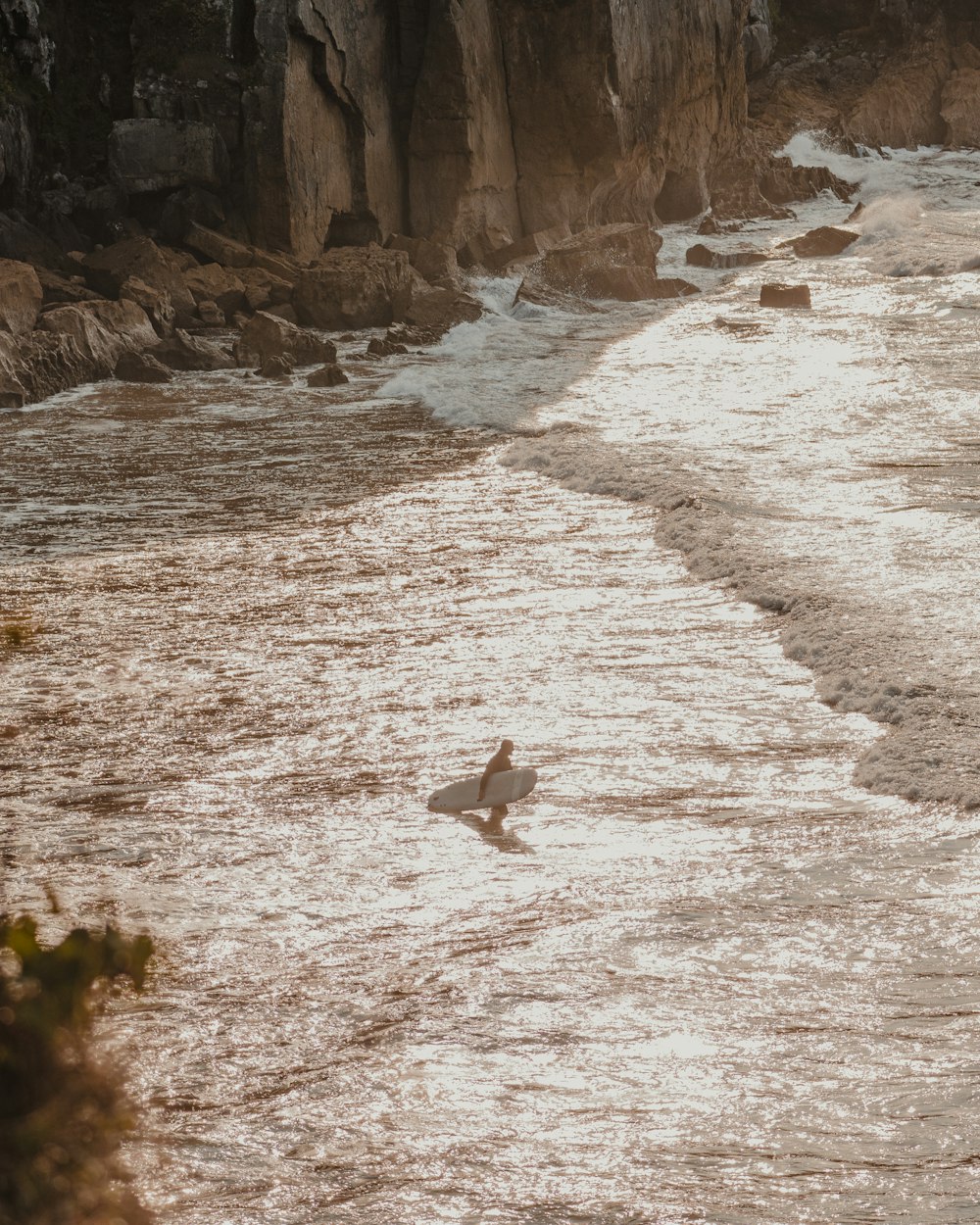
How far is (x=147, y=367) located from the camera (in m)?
16.5

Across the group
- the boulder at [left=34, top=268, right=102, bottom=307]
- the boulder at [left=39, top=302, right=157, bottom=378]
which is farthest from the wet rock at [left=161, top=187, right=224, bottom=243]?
the boulder at [left=39, top=302, right=157, bottom=378]

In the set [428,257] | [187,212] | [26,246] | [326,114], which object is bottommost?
[428,257]

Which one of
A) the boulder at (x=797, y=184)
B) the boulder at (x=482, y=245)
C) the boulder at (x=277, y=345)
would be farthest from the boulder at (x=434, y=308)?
the boulder at (x=797, y=184)

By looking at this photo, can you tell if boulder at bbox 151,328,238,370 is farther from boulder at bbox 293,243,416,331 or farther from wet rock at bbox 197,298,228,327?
boulder at bbox 293,243,416,331

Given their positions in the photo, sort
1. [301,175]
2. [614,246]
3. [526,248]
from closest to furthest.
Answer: [301,175], [614,246], [526,248]

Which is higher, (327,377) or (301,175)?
(301,175)

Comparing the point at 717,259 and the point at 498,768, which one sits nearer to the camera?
the point at 498,768

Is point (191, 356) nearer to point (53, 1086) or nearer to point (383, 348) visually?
point (383, 348)

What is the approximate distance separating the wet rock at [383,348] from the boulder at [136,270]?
281cm

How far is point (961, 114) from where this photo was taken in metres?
44.1

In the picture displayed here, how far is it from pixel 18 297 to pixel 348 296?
4.75 metres

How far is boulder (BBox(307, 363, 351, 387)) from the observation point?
15.9 meters

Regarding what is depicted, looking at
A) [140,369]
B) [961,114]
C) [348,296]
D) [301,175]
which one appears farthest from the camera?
[961,114]

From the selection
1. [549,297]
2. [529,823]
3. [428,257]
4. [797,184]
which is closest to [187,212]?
[428,257]
